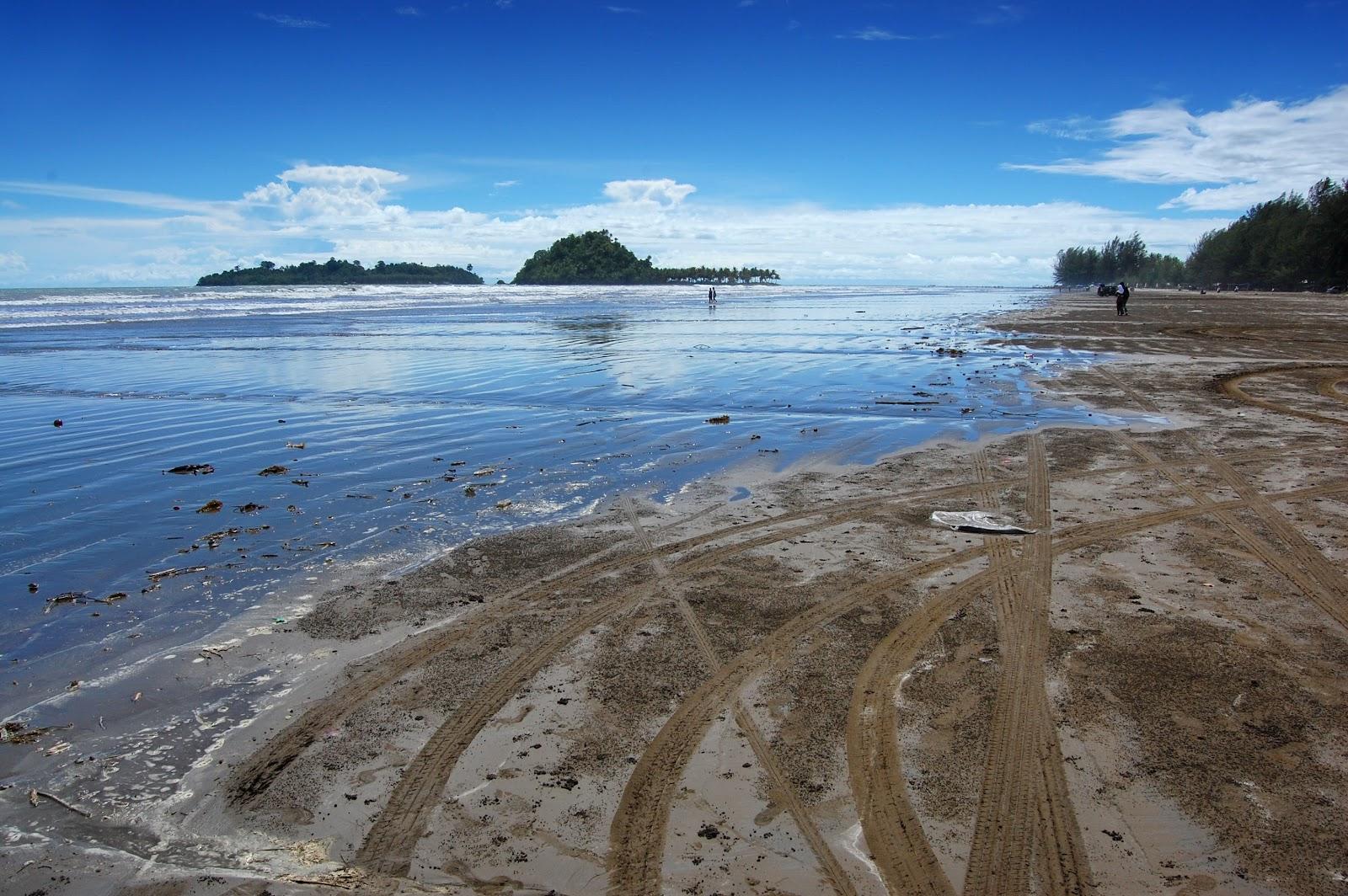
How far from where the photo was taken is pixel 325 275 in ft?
566

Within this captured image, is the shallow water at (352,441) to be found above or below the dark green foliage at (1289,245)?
below

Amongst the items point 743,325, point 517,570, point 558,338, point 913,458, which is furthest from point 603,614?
point 743,325

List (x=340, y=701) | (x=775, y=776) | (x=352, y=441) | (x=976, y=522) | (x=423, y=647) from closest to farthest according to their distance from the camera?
Answer: 1. (x=775, y=776)
2. (x=340, y=701)
3. (x=423, y=647)
4. (x=976, y=522)
5. (x=352, y=441)

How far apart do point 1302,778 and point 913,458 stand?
680 cm

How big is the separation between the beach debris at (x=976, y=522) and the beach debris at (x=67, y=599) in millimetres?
7195

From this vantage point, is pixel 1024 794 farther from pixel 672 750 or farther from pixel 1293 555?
pixel 1293 555

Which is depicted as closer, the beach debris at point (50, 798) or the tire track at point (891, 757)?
the tire track at point (891, 757)

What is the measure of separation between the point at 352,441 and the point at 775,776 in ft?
31.4

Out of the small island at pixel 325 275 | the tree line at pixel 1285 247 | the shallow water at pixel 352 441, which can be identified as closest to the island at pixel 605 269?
the small island at pixel 325 275

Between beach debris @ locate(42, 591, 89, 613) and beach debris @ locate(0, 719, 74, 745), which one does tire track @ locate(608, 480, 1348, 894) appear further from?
beach debris @ locate(42, 591, 89, 613)

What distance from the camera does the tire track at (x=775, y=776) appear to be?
319cm

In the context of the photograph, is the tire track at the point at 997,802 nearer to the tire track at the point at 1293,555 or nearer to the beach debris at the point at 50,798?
the tire track at the point at 1293,555

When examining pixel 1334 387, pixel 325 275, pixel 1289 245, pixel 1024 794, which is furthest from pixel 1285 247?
pixel 325 275

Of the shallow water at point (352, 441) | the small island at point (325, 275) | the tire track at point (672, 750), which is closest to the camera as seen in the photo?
the tire track at point (672, 750)
